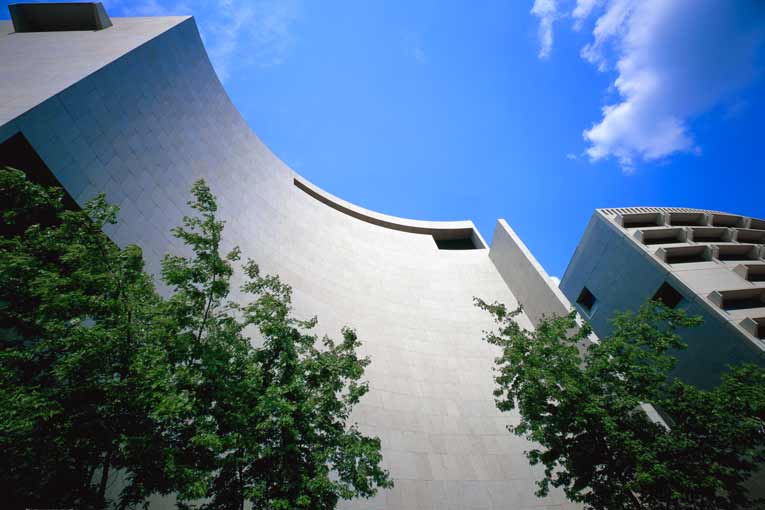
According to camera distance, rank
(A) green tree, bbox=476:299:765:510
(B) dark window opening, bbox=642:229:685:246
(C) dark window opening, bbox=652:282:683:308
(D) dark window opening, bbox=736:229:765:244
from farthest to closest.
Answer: (D) dark window opening, bbox=736:229:765:244, (B) dark window opening, bbox=642:229:685:246, (C) dark window opening, bbox=652:282:683:308, (A) green tree, bbox=476:299:765:510

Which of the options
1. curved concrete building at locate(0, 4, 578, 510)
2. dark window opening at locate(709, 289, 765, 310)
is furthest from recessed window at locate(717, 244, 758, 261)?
curved concrete building at locate(0, 4, 578, 510)

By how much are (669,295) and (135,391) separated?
19.7 metres

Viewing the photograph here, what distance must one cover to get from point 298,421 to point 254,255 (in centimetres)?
926

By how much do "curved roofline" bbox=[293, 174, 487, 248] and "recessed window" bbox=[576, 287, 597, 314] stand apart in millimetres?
7153

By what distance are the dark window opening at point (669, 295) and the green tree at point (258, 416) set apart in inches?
620

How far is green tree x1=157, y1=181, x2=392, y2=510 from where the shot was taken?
4.91m

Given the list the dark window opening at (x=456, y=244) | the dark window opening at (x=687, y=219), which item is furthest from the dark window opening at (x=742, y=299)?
the dark window opening at (x=456, y=244)

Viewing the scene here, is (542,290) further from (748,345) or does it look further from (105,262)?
(105,262)

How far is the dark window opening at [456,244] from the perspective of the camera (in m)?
26.0

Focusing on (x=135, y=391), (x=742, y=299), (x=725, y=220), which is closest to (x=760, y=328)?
(x=742, y=299)

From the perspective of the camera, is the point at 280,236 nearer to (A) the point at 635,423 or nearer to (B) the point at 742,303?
(A) the point at 635,423

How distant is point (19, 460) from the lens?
3971mm

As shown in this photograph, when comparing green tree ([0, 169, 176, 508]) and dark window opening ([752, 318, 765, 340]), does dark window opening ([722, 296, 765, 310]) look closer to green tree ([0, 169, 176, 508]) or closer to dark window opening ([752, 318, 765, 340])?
dark window opening ([752, 318, 765, 340])

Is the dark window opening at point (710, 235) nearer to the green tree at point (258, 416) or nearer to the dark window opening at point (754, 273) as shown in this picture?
the dark window opening at point (754, 273)
